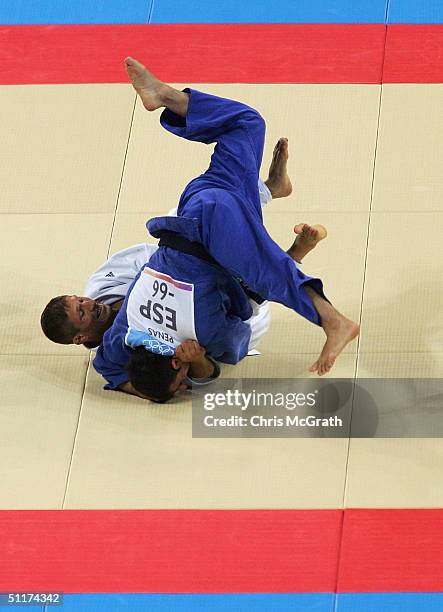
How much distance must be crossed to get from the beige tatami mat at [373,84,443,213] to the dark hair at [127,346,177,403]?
5.21 ft

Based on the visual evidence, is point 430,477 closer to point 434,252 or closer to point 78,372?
point 434,252

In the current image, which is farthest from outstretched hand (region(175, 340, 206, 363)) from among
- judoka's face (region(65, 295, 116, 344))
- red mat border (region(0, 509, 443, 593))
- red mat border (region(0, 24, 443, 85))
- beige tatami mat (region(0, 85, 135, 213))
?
red mat border (region(0, 24, 443, 85))

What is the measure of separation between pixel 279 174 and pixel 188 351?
109 cm

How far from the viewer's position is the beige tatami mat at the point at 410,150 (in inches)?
232

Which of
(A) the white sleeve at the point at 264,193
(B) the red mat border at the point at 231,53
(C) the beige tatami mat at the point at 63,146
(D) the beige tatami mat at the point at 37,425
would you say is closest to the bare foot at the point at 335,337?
(A) the white sleeve at the point at 264,193

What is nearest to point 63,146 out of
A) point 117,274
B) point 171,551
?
point 117,274

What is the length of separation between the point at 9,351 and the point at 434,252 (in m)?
2.16

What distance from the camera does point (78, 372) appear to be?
5438mm

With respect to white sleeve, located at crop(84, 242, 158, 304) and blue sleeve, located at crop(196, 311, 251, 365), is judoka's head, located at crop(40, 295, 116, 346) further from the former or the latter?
blue sleeve, located at crop(196, 311, 251, 365)

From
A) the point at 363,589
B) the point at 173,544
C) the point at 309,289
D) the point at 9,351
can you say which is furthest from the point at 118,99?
the point at 363,589

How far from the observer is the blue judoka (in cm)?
471

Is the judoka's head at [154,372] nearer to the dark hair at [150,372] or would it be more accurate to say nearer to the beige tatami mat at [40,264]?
the dark hair at [150,372]

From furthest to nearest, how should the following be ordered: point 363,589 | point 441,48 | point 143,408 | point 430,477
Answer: point 441,48 < point 143,408 < point 430,477 < point 363,589

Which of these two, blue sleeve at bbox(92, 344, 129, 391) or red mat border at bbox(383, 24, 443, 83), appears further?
red mat border at bbox(383, 24, 443, 83)
